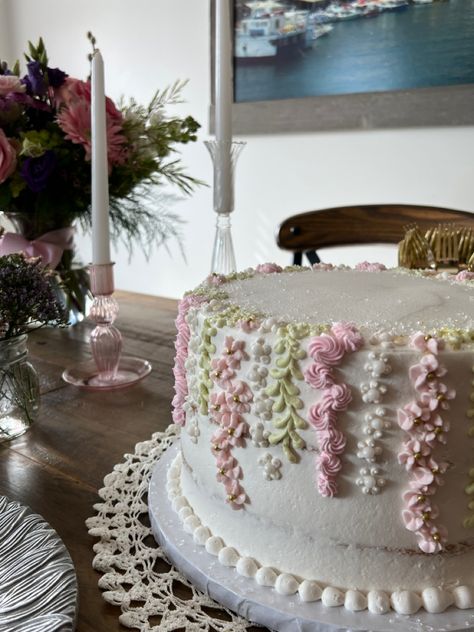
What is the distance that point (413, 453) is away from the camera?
48cm

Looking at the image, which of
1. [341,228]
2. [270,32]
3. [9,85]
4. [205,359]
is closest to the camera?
[205,359]

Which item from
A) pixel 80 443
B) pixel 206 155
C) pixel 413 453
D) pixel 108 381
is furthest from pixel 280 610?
pixel 206 155

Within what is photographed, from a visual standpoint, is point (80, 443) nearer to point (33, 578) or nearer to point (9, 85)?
point (33, 578)

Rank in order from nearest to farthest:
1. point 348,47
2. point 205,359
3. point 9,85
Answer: point 205,359 → point 9,85 → point 348,47

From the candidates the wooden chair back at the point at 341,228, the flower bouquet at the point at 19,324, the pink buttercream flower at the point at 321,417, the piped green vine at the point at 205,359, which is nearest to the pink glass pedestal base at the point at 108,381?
Result: the flower bouquet at the point at 19,324

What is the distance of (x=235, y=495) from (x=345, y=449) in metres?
0.12

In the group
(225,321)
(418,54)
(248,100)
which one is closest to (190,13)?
(248,100)

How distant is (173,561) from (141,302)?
1.03 m

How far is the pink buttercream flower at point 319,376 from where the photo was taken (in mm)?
489

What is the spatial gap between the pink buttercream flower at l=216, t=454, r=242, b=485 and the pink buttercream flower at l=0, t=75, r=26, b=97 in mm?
821

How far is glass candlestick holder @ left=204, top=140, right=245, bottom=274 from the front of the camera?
37.6 inches

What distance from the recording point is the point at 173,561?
22.0 inches

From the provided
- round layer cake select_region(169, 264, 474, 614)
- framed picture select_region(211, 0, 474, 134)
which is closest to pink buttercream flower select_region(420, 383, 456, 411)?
round layer cake select_region(169, 264, 474, 614)

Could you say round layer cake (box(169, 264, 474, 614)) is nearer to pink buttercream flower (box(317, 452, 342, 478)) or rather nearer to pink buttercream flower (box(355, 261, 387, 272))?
pink buttercream flower (box(317, 452, 342, 478))
